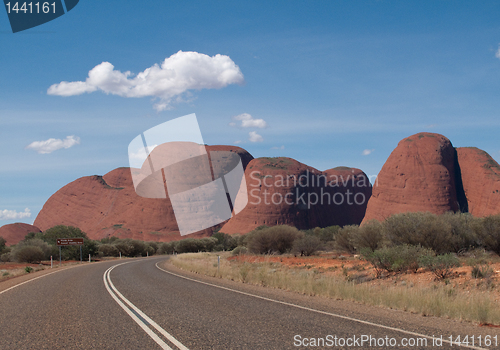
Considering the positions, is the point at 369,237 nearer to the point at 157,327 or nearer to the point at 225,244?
the point at 157,327

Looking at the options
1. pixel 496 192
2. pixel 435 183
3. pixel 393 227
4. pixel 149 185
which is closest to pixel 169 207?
pixel 149 185

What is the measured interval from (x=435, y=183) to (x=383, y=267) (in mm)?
60819

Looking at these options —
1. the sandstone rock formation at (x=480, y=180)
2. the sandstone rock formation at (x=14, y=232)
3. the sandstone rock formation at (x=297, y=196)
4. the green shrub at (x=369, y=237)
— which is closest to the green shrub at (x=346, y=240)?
the green shrub at (x=369, y=237)

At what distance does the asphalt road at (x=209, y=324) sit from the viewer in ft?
18.5

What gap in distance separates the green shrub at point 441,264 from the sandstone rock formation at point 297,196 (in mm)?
71896

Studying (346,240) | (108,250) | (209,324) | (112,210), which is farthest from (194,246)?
(209,324)

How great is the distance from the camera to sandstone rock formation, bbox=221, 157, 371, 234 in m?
87.9

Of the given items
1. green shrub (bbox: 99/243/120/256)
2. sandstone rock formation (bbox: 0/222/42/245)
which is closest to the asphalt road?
green shrub (bbox: 99/243/120/256)

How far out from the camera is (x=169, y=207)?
9981 centimetres

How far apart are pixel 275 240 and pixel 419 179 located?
46.7 m

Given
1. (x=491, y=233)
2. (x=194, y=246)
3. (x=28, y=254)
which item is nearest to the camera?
(x=491, y=233)

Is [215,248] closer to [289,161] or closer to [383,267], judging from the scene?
[289,161]

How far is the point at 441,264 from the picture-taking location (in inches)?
520

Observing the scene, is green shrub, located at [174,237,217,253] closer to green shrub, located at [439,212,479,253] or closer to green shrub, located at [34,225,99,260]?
green shrub, located at [34,225,99,260]
